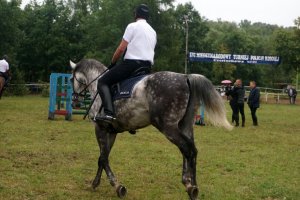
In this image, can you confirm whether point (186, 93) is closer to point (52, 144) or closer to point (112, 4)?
point (52, 144)

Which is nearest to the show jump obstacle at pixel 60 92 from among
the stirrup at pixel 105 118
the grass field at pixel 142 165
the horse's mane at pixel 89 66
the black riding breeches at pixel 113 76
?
the grass field at pixel 142 165

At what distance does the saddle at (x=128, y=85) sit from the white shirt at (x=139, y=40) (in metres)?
0.21

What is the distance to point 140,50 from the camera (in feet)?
23.2

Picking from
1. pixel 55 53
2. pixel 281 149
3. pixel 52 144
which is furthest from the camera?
pixel 55 53

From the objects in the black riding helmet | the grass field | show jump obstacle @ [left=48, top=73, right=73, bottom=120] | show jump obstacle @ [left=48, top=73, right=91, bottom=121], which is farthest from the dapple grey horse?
show jump obstacle @ [left=48, top=73, right=73, bottom=120]

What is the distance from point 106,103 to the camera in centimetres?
711

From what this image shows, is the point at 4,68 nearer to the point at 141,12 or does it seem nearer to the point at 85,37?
the point at 141,12

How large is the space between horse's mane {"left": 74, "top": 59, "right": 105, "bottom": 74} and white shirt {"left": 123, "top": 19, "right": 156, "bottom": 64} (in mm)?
1041

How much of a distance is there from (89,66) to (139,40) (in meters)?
1.47

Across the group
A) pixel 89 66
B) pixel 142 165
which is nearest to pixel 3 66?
pixel 142 165

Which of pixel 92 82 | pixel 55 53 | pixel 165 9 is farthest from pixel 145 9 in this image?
pixel 165 9

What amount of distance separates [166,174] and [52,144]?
4.34 metres

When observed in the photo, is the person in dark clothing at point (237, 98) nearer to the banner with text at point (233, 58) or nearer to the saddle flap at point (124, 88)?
the saddle flap at point (124, 88)

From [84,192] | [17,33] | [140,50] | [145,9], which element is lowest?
[84,192]
